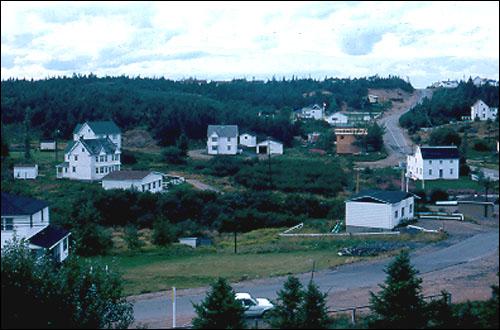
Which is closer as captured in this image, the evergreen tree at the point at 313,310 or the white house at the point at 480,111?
the evergreen tree at the point at 313,310

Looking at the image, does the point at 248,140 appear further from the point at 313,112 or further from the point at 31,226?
the point at 31,226

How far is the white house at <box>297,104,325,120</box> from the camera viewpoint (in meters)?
42.2

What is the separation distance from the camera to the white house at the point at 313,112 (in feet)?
138

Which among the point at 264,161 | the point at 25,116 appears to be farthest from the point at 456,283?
the point at 264,161

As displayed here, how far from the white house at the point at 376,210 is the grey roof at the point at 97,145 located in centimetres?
1075

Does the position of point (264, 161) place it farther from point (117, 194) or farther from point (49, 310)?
point (49, 310)

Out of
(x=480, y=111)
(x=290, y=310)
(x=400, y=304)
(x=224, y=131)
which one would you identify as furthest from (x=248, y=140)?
(x=400, y=304)

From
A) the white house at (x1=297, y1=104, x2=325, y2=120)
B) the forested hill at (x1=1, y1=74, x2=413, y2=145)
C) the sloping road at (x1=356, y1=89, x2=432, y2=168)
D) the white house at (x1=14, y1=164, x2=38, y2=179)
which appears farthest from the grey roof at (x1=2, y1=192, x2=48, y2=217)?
the white house at (x1=297, y1=104, x2=325, y2=120)

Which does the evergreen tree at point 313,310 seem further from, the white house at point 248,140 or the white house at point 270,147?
the white house at point 248,140

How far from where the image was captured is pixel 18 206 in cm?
1057

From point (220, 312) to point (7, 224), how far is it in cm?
663

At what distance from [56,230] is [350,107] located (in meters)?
35.9

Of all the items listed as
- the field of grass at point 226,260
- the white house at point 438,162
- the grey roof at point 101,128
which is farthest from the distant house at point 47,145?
the white house at point 438,162

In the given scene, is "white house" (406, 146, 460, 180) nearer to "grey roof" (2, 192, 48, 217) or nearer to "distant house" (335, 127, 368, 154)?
"distant house" (335, 127, 368, 154)
